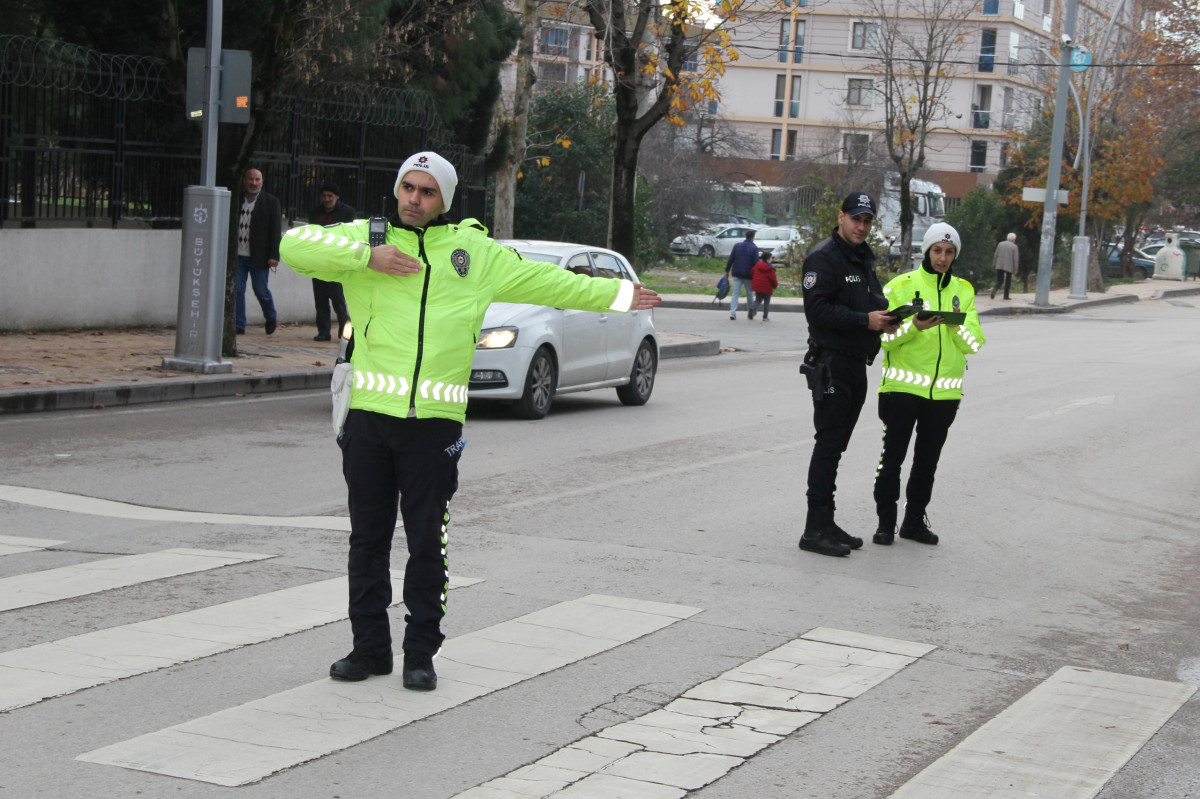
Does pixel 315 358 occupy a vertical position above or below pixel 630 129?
below

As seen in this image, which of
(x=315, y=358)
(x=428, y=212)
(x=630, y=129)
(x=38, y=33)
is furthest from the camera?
(x=630, y=129)

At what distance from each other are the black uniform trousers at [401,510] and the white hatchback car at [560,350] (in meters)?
7.01

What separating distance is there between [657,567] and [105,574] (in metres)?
2.76

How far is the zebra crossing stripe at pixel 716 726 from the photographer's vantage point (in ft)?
14.9

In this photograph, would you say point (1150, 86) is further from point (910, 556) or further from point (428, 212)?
point (428, 212)

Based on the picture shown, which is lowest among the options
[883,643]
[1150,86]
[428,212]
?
[883,643]

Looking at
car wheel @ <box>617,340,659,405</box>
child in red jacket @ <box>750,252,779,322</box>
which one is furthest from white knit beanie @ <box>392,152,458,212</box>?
child in red jacket @ <box>750,252,779,322</box>

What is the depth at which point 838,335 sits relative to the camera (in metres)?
8.15

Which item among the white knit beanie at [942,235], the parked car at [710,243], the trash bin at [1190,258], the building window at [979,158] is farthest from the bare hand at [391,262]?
the building window at [979,158]

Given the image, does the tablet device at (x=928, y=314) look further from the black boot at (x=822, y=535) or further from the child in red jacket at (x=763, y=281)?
the child in red jacket at (x=763, y=281)

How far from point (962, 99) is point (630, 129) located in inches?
2135

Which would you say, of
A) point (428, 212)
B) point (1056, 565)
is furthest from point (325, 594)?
point (1056, 565)

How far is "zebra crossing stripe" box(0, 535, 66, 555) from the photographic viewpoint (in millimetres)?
7457

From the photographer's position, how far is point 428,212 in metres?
5.33
